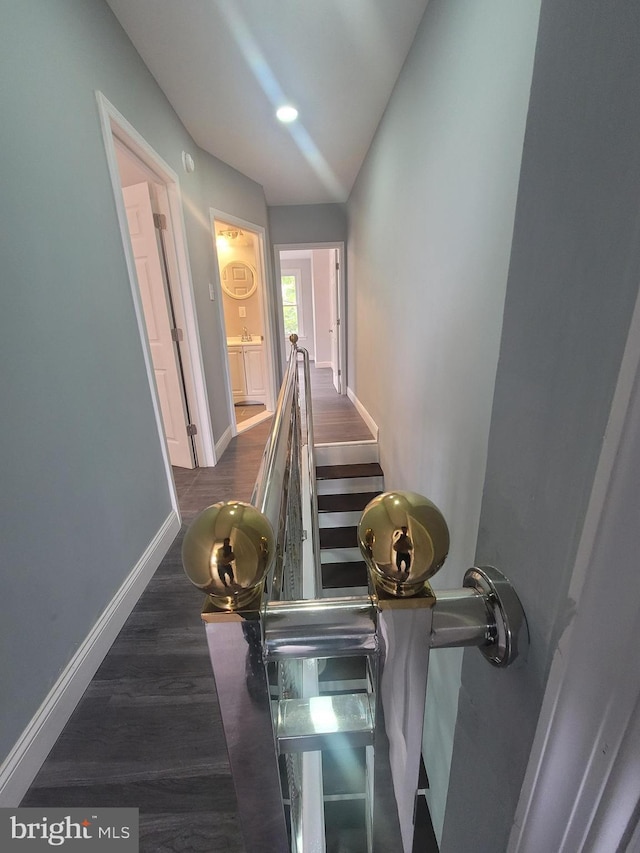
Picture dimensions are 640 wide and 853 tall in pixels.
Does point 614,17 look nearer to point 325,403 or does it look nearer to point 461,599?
point 461,599

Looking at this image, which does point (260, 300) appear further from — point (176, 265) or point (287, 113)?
point (287, 113)

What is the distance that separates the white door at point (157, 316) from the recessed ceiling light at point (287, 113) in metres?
1.06

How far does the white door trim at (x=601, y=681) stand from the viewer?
240mm

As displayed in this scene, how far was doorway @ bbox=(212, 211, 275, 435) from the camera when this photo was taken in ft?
15.0

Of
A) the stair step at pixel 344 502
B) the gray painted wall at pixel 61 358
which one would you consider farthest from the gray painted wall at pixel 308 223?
the stair step at pixel 344 502

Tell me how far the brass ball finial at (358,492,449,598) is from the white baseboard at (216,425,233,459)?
3.25 m

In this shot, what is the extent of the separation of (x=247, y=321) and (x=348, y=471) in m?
3.34

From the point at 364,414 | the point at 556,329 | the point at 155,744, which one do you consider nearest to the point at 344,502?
the point at 364,414

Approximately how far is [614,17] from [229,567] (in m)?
0.48

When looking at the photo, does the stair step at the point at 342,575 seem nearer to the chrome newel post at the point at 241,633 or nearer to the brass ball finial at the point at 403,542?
the chrome newel post at the point at 241,633

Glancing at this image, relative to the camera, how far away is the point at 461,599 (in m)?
0.36

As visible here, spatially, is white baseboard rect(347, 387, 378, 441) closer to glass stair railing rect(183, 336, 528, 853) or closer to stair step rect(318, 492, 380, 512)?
stair step rect(318, 492, 380, 512)

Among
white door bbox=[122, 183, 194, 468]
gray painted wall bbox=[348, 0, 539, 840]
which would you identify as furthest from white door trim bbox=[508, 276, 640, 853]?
white door bbox=[122, 183, 194, 468]

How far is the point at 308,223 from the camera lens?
→ 482cm
